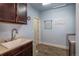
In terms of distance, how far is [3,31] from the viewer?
1.53 m

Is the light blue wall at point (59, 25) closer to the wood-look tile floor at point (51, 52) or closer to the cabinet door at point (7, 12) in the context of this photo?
the wood-look tile floor at point (51, 52)

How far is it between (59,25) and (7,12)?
8.50ft

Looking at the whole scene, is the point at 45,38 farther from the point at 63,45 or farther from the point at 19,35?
the point at 19,35

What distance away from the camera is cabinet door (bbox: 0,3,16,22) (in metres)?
1.10

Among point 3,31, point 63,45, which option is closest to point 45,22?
point 63,45

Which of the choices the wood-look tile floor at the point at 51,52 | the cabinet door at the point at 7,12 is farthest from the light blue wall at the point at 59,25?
the cabinet door at the point at 7,12

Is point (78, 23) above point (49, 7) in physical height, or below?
below

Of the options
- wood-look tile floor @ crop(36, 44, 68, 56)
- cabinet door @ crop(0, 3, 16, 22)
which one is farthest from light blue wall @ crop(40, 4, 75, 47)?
cabinet door @ crop(0, 3, 16, 22)

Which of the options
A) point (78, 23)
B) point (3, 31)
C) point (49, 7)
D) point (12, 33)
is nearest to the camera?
point (78, 23)

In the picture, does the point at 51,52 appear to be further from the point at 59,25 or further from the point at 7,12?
the point at 7,12

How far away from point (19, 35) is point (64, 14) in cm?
200

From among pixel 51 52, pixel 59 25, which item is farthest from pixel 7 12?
pixel 59 25

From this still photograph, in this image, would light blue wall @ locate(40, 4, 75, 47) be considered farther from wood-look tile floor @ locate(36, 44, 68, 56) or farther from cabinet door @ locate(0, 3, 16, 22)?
cabinet door @ locate(0, 3, 16, 22)

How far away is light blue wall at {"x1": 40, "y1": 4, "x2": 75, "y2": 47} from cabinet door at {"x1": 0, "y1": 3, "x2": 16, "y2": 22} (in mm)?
2316
